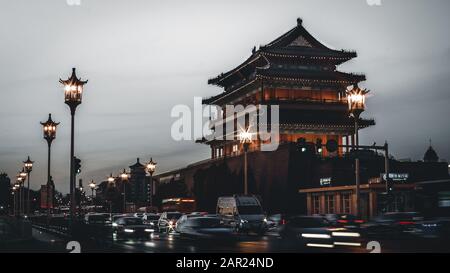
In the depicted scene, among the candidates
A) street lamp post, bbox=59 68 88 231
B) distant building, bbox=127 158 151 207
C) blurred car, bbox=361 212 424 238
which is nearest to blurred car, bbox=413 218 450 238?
blurred car, bbox=361 212 424 238

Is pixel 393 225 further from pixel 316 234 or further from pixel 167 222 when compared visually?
pixel 167 222

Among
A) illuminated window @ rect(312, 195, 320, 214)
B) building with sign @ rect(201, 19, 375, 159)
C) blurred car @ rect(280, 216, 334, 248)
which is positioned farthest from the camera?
building with sign @ rect(201, 19, 375, 159)

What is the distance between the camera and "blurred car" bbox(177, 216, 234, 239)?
2947cm

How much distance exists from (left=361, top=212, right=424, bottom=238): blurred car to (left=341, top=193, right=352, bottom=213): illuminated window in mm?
28178

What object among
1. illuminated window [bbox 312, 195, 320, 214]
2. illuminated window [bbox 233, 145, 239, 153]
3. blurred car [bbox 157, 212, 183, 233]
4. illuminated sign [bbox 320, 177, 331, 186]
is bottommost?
blurred car [bbox 157, 212, 183, 233]

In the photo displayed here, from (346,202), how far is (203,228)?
35.9m

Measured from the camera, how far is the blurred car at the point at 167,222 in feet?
154

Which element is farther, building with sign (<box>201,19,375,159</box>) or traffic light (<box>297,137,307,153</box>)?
building with sign (<box>201,19,375,159</box>)

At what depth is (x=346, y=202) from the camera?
6397cm

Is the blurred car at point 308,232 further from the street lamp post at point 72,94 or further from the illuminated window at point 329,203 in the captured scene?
the illuminated window at point 329,203

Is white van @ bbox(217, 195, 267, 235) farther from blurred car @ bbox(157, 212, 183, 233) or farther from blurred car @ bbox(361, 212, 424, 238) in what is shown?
blurred car @ bbox(361, 212, 424, 238)

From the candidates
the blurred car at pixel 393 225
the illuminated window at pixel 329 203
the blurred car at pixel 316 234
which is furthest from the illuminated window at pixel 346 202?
the blurred car at pixel 316 234

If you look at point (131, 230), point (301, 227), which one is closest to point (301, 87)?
point (131, 230)
